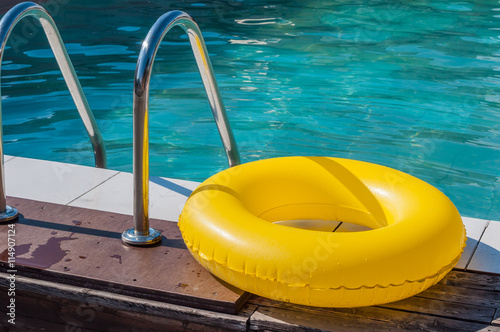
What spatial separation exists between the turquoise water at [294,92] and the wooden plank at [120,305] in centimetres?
233

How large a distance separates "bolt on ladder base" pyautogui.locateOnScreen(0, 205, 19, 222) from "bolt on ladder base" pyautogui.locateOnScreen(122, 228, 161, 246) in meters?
0.54

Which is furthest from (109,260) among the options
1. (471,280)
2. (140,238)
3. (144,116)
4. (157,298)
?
(471,280)

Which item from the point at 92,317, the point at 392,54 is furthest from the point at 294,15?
the point at 92,317

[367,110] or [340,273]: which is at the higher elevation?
[340,273]

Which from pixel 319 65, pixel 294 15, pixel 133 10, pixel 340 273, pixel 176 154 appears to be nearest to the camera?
pixel 340 273

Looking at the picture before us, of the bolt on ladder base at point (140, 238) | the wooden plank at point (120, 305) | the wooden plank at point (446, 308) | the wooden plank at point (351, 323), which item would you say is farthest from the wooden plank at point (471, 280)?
the bolt on ladder base at point (140, 238)

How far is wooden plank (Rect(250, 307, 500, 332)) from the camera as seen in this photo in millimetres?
2006

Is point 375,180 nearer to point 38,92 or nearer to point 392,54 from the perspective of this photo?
point 38,92

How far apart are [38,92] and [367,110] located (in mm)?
3263

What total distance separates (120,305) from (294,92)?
14.3 ft

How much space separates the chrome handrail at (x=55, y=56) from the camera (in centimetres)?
248

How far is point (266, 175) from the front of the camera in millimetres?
2576

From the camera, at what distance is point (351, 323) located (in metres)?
2.04

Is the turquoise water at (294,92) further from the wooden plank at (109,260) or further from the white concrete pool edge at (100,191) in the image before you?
the wooden plank at (109,260)
